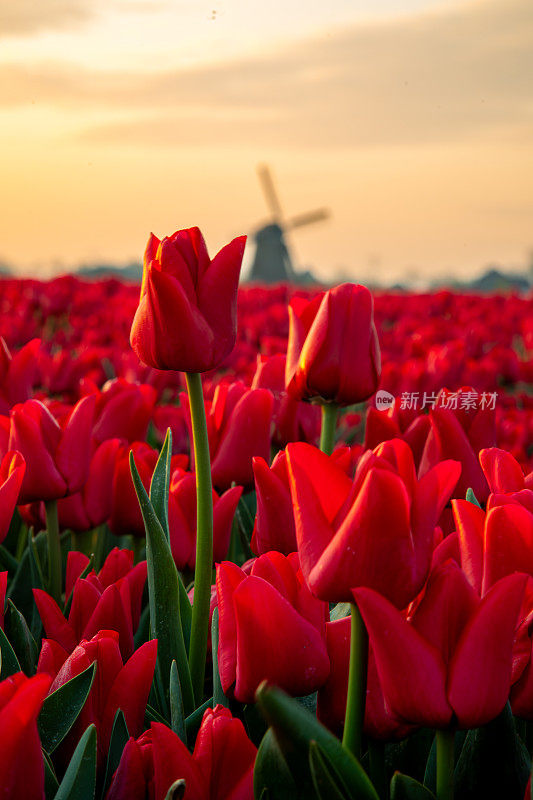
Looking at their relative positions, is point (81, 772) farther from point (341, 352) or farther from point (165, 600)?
point (341, 352)

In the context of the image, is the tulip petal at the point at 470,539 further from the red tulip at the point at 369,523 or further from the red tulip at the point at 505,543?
the red tulip at the point at 369,523

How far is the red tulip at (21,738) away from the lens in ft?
1.71

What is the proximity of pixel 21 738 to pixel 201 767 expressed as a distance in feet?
0.45

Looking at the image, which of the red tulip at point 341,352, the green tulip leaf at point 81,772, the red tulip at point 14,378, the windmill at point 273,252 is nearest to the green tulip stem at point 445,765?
the green tulip leaf at point 81,772

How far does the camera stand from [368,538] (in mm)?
565

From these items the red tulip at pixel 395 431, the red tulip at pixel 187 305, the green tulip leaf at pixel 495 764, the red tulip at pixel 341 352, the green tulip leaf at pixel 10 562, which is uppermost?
the red tulip at pixel 187 305

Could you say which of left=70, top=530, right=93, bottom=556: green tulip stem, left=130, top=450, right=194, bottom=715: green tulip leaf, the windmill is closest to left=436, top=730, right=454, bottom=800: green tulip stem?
left=130, top=450, right=194, bottom=715: green tulip leaf

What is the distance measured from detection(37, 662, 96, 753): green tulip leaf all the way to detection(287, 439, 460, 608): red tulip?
0.20 meters

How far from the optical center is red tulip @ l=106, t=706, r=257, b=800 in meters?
0.60

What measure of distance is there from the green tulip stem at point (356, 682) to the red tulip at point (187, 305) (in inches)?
13.6

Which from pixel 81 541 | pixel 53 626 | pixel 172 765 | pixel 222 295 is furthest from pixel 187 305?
pixel 81 541

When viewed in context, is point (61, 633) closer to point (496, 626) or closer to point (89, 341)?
point (496, 626)

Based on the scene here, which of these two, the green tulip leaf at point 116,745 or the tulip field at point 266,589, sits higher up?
the tulip field at point 266,589

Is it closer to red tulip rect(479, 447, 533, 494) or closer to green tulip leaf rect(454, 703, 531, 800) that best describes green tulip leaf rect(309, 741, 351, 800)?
green tulip leaf rect(454, 703, 531, 800)
